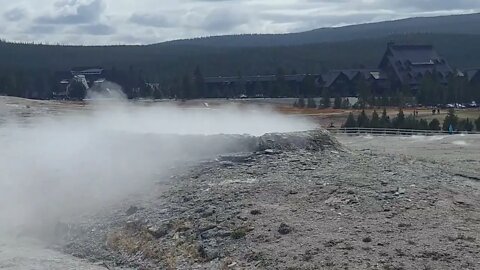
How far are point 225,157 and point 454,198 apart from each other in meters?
7.43

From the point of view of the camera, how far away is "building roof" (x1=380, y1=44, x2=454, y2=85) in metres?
73.9

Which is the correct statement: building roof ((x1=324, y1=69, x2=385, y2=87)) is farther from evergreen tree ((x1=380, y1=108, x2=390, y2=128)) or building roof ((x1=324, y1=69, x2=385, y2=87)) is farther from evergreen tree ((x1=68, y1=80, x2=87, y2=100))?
evergreen tree ((x1=380, y1=108, x2=390, y2=128))

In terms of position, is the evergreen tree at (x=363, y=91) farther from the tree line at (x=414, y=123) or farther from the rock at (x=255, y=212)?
the rock at (x=255, y=212)

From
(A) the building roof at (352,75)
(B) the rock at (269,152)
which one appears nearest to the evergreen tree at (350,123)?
(B) the rock at (269,152)

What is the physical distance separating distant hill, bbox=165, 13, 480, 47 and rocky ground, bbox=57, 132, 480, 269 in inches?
5911

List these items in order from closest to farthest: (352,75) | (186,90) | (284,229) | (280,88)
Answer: (284,229) < (280,88) < (352,75) < (186,90)

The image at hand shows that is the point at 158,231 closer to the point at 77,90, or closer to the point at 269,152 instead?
the point at 269,152

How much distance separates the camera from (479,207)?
21.0 m

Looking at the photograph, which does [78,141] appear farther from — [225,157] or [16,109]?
[16,109]

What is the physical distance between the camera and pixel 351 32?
610 feet

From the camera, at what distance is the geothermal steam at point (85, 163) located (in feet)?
88.4

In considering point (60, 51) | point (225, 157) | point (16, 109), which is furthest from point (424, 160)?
point (60, 51)

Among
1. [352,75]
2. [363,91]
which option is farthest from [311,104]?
[352,75]

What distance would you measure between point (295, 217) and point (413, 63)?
57.6 meters
